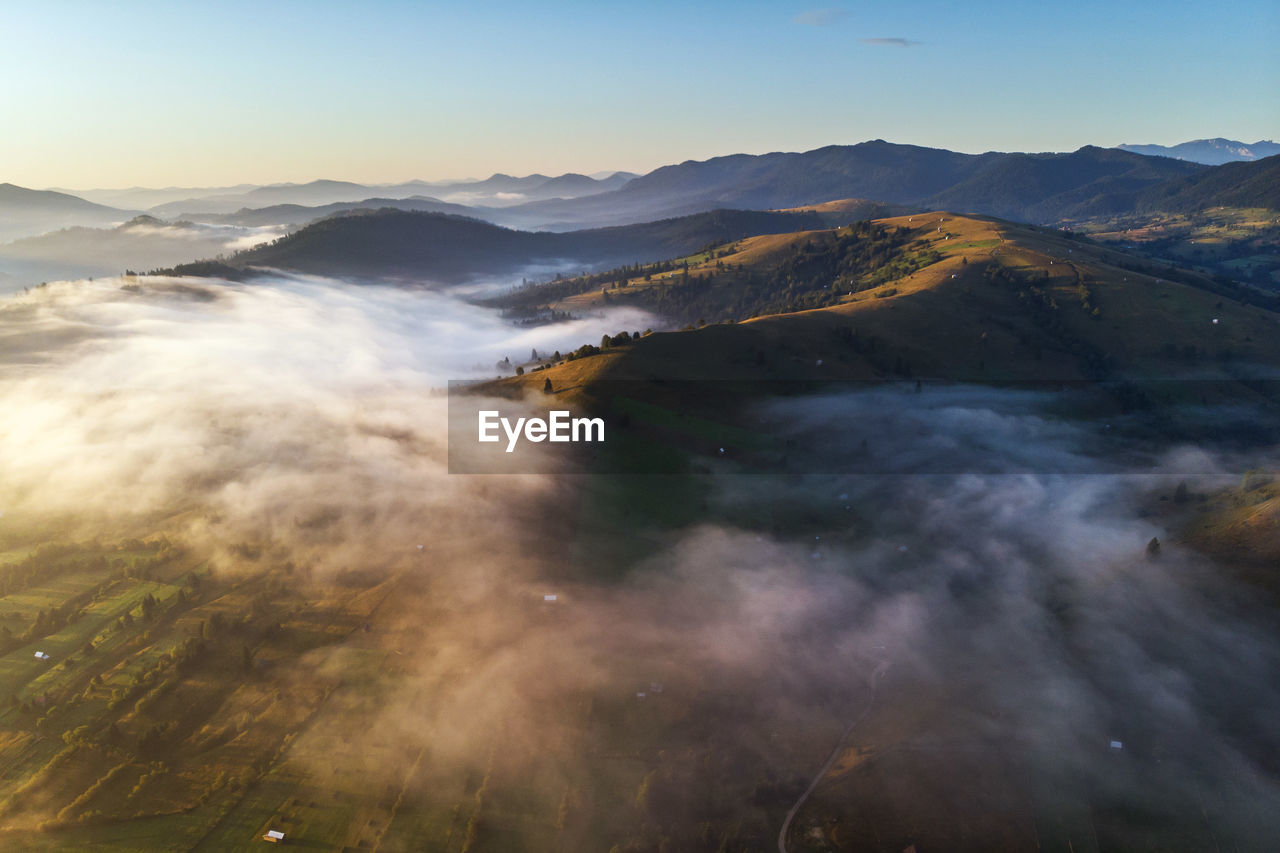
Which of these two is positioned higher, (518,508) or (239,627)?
(518,508)

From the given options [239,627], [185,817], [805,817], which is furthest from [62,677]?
[805,817]

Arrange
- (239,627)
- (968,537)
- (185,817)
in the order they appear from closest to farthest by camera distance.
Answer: (185,817) → (239,627) → (968,537)

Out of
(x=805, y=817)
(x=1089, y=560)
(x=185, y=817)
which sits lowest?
(x=185, y=817)

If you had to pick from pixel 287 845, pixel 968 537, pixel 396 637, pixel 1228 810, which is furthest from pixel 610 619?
pixel 1228 810

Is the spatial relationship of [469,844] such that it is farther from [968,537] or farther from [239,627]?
[968,537]

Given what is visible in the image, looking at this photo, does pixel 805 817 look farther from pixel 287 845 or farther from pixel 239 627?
pixel 239 627

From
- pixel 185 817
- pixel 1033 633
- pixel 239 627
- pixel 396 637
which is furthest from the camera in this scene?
pixel 239 627

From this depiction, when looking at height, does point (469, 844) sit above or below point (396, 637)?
below

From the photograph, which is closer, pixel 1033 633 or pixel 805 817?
pixel 805 817

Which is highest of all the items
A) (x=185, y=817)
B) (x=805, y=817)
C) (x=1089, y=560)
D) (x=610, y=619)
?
(x=1089, y=560)
